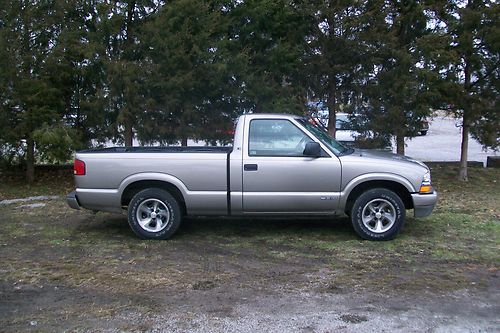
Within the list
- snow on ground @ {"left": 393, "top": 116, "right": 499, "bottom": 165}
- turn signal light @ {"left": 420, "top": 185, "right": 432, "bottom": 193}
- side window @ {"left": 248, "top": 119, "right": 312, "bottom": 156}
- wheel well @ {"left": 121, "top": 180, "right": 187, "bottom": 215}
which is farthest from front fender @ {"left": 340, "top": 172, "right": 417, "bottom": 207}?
snow on ground @ {"left": 393, "top": 116, "right": 499, "bottom": 165}

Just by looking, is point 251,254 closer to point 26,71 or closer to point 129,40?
point 129,40

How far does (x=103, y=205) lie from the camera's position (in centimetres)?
709

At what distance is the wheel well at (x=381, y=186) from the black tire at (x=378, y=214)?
110 mm

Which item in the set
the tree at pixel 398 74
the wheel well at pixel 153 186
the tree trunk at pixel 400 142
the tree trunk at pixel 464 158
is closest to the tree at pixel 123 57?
the wheel well at pixel 153 186

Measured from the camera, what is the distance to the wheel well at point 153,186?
7.11m

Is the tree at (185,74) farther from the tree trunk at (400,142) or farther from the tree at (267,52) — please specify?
the tree trunk at (400,142)

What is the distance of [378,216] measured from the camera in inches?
275

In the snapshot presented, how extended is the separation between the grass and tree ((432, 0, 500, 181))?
3.70 meters

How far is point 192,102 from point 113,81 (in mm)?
1692

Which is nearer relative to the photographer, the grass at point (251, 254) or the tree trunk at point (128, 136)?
the grass at point (251, 254)

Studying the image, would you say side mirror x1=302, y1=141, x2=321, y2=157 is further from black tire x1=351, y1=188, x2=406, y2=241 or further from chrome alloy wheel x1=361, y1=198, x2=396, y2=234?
chrome alloy wheel x1=361, y1=198, x2=396, y2=234

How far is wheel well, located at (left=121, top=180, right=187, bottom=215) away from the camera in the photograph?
7.11 metres

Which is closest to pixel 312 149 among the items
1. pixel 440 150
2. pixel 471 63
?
pixel 471 63

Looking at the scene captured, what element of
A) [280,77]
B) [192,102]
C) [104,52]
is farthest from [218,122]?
[104,52]
